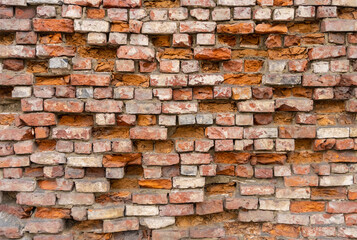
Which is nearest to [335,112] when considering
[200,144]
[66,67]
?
[200,144]

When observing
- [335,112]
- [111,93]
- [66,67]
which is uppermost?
[66,67]

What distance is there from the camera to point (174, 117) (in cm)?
182

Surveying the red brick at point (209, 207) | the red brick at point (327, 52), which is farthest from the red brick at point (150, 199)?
the red brick at point (327, 52)

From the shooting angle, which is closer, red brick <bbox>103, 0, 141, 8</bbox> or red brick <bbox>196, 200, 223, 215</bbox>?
red brick <bbox>103, 0, 141, 8</bbox>

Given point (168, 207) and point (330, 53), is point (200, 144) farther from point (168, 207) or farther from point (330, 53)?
point (330, 53)

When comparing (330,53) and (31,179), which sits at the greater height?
(330,53)

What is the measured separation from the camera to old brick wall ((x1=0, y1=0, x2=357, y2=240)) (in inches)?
70.4

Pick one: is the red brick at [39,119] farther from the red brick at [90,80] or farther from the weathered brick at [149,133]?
the weathered brick at [149,133]

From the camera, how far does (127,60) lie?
5.90 ft

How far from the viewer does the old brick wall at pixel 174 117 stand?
1.79m

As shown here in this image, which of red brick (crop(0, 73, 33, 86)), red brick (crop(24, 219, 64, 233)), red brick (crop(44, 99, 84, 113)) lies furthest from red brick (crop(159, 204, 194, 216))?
red brick (crop(0, 73, 33, 86))

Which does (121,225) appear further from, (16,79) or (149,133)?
(16,79)

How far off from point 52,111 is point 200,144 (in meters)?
0.99

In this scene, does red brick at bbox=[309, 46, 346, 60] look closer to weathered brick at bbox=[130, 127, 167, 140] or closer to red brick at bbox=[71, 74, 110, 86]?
weathered brick at bbox=[130, 127, 167, 140]
